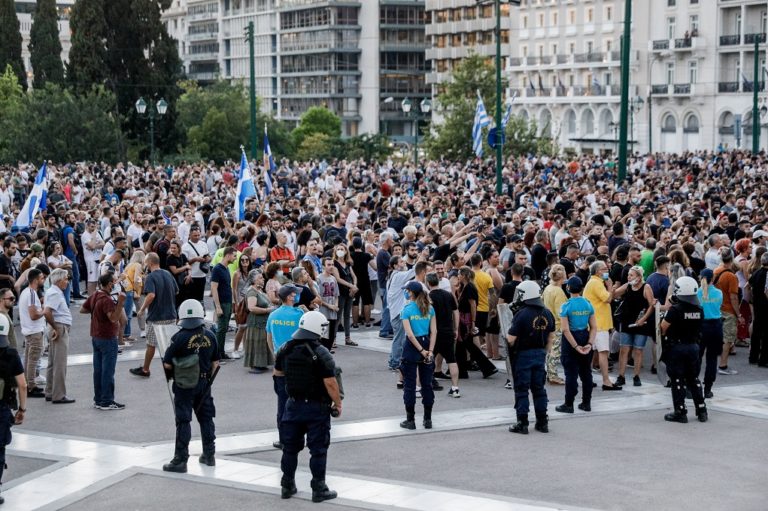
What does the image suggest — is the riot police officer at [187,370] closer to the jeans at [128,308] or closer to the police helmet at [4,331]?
the police helmet at [4,331]

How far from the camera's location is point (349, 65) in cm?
12206

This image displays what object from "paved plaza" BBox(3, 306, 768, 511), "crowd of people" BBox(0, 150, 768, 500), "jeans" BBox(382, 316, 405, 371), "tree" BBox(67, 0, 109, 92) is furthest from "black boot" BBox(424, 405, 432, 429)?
"tree" BBox(67, 0, 109, 92)

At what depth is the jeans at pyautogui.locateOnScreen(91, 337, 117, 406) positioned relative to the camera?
13742 mm

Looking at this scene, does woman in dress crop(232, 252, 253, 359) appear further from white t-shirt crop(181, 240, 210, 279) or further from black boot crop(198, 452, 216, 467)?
black boot crop(198, 452, 216, 467)

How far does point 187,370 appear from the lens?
1120cm

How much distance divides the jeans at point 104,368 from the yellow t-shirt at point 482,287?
509 centimetres

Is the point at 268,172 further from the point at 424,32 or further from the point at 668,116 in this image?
the point at 424,32

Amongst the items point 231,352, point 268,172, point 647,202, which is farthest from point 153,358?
point 268,172

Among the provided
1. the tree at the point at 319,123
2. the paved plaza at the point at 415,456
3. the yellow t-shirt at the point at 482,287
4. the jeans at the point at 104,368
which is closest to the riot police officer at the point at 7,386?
the paved plaza at the point at 415,456

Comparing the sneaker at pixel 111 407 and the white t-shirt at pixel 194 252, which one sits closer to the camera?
the sneaker at pixel 111 407

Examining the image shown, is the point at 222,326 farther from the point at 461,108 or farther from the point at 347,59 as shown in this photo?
the point at 347,59

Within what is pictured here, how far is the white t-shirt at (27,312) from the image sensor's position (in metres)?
13.8

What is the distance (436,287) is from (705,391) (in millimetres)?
3654

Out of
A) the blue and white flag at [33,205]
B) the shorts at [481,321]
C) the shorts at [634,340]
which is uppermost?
the blue and white flag at [33,205]
